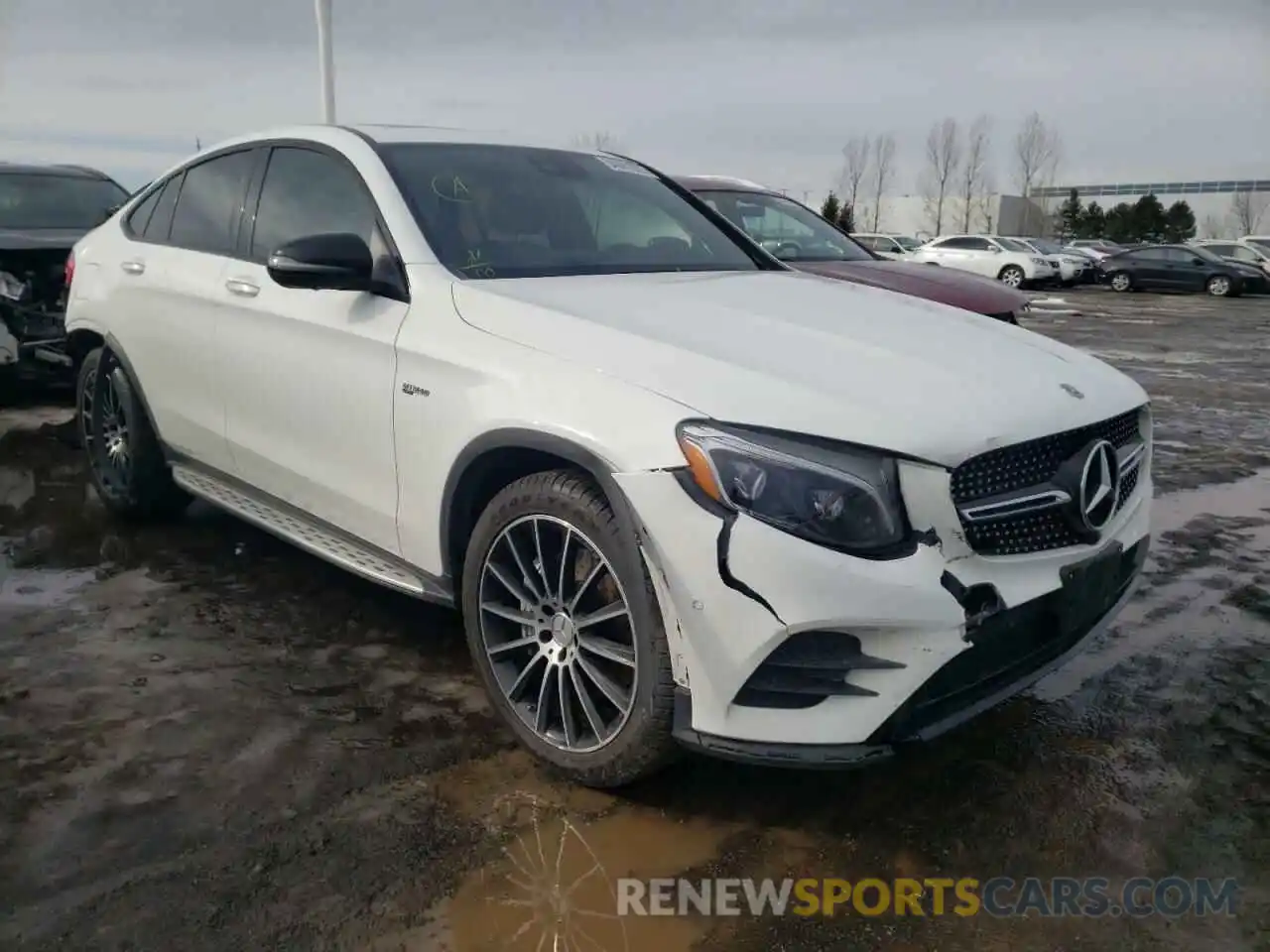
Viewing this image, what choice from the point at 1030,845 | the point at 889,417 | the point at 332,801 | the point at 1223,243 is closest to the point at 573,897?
the point at 332,801

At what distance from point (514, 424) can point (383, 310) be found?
30.2 inches

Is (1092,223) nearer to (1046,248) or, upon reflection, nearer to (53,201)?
(1046,248)

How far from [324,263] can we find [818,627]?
71.7 inches

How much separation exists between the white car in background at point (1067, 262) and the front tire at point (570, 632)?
29514 millimetres

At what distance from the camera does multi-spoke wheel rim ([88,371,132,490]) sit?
15.8 feet

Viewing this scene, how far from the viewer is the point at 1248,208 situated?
7456 cm

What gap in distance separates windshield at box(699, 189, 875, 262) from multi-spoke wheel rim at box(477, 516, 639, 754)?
5.19 meters

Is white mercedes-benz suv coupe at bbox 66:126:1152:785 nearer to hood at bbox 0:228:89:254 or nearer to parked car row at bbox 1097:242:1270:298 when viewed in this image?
hood at bbox 0:228:89:254

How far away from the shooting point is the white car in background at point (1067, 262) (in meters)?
30.0

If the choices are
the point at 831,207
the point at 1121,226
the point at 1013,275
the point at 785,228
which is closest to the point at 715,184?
the point at 785,228

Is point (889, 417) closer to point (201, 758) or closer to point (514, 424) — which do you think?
point (514, 424)

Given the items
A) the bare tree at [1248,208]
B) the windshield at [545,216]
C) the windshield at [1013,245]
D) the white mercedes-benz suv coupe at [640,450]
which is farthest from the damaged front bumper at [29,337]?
the bare tree at [1248,208]

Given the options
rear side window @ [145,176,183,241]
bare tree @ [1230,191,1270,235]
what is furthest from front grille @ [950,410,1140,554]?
bare tree @ [1230,191,1270,235]

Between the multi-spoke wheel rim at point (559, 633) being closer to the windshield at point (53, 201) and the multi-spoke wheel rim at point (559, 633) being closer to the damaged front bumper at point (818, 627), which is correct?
the damaged front bumper at point (818, 627)
